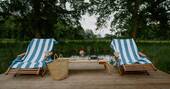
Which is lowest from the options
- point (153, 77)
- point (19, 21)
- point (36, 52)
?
point (153, 77)

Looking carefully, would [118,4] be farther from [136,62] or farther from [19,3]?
[136,62]

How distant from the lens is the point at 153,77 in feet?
21.4

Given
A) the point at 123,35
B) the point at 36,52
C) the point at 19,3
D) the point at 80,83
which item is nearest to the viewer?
the point at 80,83

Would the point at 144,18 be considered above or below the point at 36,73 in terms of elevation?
above

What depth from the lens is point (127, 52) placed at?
25.0 ft

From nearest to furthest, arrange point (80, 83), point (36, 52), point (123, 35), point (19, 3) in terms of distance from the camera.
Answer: point (80, 83), point (36, 52), point (19, 3), point (123, 35)

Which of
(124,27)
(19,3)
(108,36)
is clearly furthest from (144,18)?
(19,3)

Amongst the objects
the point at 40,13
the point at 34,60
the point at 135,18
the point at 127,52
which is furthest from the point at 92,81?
the point at 135,18

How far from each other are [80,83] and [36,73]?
3.59 feet

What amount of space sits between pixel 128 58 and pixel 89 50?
463 cm

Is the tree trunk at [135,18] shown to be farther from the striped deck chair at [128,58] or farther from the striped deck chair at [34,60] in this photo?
the striped deck chair at [34,60]

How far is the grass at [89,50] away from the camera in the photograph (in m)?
8.64

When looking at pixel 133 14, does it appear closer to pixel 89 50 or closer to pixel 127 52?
pixel 89 50

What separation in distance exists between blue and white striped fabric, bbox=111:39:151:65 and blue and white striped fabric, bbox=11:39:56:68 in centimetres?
154
